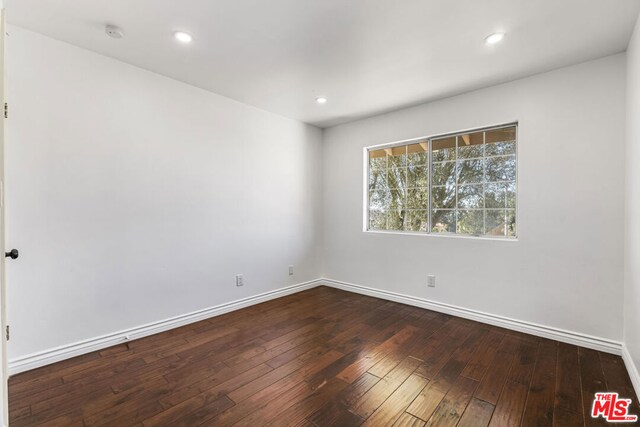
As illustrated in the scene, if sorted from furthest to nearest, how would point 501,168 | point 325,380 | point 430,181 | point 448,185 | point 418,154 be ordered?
point 418,154 < point 430,181 < point 448,185 < point 501,168 < point 325,380

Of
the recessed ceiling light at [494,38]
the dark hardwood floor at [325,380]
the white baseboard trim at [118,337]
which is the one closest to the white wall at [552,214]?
the dark hardwood floor at [325,380]

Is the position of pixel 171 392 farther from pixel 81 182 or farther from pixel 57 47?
pixel 57 47

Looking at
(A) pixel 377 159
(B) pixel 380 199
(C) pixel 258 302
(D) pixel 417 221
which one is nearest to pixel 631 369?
(D) pixel 417 221

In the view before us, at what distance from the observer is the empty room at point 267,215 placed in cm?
189

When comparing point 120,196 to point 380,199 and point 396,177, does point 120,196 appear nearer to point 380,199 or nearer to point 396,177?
point 380,199

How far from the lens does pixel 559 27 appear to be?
6.79 ft

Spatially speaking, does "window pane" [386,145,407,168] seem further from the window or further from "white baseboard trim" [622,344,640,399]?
"white baseboard trim" [622,344,640,399]

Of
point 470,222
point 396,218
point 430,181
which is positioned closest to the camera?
point 470,222

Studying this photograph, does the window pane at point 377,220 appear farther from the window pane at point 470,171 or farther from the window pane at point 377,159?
the window pane at point 470,171

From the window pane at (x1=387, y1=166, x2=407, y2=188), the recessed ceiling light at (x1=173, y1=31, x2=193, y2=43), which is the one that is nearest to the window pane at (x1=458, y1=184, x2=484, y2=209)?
the window pane at (x1=387, y1=166, x2=407, y2=188)

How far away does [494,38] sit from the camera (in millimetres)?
2197

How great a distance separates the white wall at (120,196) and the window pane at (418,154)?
181cm

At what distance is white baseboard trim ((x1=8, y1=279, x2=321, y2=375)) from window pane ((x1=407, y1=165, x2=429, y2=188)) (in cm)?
231

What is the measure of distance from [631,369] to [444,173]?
87.9 inches
